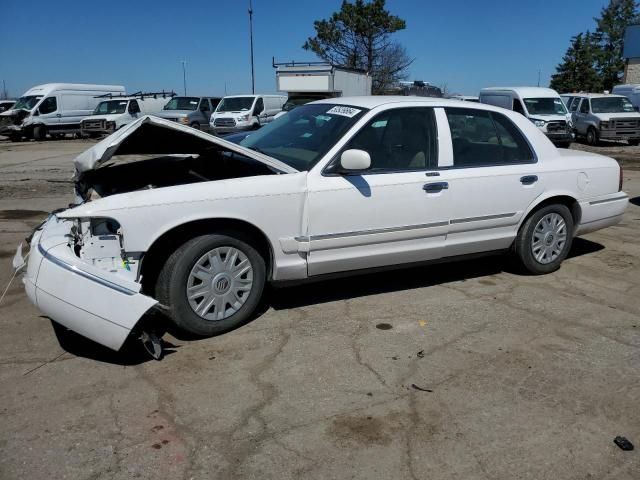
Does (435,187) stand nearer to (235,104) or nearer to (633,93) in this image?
(235,104)

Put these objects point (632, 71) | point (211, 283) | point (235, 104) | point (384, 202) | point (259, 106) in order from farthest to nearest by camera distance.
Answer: point (632, 71) < point (235, 104) < point (259, 106) < point (384, 202) < point (211, 283)

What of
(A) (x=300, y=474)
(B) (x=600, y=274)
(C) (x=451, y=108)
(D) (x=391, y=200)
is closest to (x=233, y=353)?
(A) (x=300, y=474)

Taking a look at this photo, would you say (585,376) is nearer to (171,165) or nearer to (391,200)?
(391,200)

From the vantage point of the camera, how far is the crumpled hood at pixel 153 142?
3912 millimetres

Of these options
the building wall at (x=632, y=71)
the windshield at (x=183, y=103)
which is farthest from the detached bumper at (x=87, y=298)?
the building wall at (x=632, y=71)

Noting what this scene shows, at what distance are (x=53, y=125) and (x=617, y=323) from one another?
2754 cm

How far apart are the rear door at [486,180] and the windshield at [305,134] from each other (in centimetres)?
91

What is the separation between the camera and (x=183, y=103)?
26562 millimetres

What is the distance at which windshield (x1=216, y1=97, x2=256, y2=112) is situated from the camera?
23.7 m

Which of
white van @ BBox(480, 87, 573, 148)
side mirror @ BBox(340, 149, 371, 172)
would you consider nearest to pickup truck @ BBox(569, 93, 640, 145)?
white van @ BBox(480, 87, 573, 148)

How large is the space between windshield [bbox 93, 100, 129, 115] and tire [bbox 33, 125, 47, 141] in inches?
97.6

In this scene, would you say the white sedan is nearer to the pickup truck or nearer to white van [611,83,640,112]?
the pickup truck

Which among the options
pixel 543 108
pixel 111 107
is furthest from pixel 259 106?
pixel 543 108

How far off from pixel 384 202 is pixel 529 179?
1.54m
